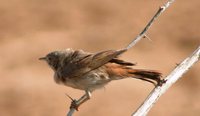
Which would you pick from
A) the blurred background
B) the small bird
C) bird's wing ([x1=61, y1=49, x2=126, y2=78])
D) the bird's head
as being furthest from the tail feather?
the blurred background

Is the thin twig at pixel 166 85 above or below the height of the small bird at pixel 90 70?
below

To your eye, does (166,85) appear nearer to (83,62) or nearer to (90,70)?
(90,70)

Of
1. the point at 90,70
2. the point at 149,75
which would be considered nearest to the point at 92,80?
the point at 90,70

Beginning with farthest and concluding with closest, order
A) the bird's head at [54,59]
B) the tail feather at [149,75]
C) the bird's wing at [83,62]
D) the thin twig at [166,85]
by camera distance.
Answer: the bird's head at [54,59] < the bird's wing at [83,62] < the tail feather at [149,75] < the thin twig at [166,85]

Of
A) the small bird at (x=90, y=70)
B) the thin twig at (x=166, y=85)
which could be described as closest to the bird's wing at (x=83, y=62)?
the small bird at (x=90, y=70)

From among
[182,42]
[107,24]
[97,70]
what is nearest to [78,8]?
[107,24]

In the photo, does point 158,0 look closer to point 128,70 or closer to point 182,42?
point 182,42

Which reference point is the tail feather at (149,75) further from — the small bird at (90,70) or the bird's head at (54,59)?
the bird's head at (54,59)
